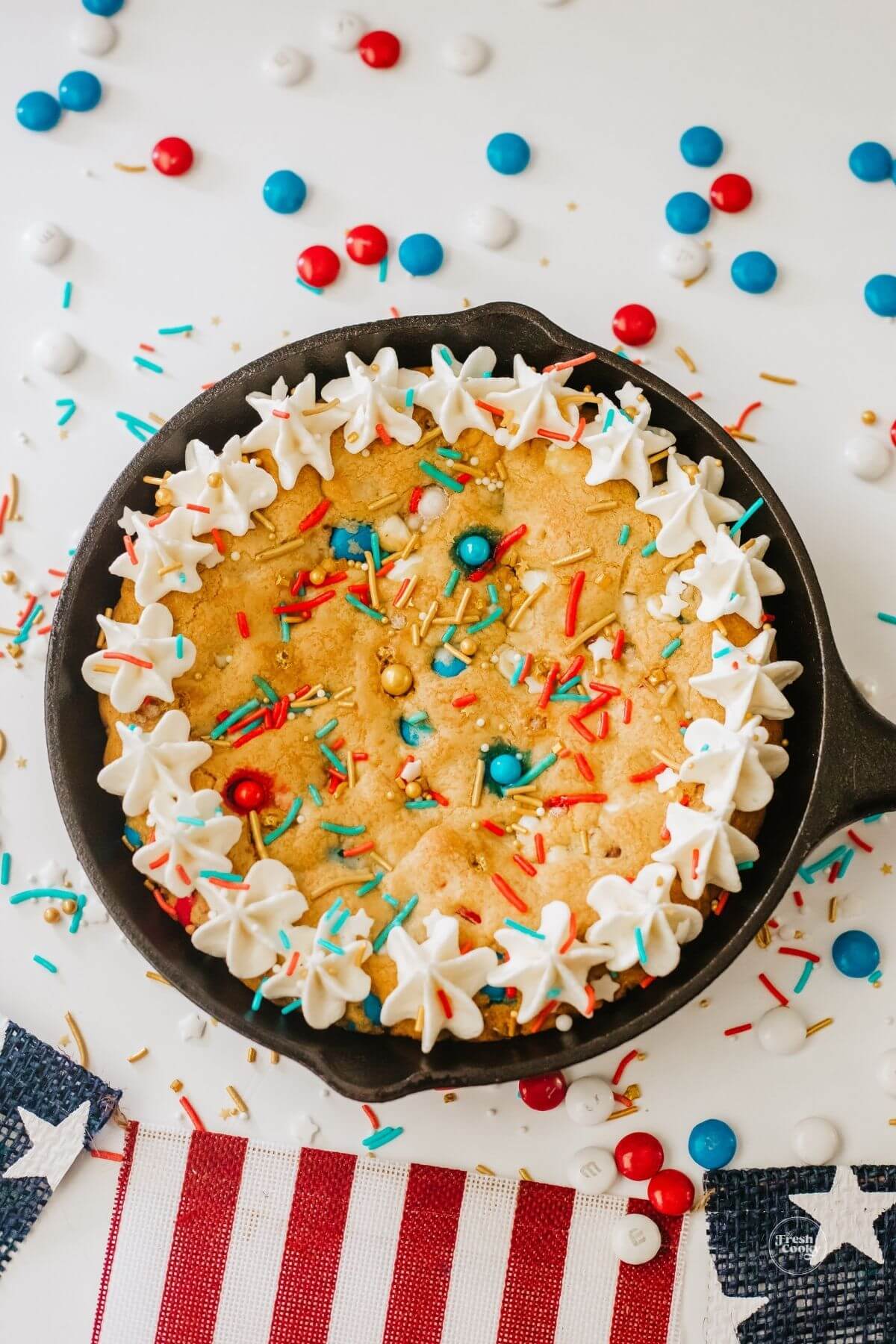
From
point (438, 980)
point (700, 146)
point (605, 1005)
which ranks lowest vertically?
point (605, 1005)

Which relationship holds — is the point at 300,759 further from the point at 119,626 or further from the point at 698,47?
the point at 698,47

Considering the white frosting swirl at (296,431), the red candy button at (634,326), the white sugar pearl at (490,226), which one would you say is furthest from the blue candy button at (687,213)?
the white frosting swirl at (296,431)

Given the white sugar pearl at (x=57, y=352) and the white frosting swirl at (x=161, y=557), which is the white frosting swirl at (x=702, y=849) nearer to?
the white frosting swirl at (x=161, y=557)

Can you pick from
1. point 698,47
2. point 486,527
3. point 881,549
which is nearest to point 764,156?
point 698,47

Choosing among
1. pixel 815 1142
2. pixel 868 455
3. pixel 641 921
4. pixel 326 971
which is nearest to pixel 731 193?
pixel 868 455

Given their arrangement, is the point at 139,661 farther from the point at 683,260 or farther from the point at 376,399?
the point at 683,260

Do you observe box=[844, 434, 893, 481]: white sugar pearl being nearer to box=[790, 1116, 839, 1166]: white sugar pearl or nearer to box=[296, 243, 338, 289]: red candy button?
box=[296, 243, 338, 289]: red candy button
